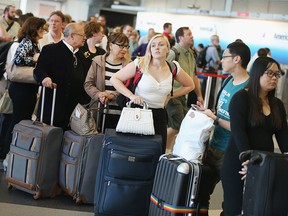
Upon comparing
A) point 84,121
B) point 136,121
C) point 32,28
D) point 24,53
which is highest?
point 32,28

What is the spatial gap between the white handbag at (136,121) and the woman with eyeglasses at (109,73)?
66 cm

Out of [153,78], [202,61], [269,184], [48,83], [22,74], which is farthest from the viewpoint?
[202,61]

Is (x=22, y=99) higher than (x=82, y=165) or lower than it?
higher

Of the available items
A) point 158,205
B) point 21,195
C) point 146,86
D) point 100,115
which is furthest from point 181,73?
point 21,195

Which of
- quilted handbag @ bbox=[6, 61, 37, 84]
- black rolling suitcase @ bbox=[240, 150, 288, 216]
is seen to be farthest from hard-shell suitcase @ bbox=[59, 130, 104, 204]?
black rolling suitcase @ bbox=[240, 150, 288, 216]

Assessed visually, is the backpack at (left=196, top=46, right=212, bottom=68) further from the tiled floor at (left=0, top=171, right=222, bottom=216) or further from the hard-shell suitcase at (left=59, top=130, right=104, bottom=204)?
the hard-shell suitcase at (left=59, top=130, right=104, bottom=204)

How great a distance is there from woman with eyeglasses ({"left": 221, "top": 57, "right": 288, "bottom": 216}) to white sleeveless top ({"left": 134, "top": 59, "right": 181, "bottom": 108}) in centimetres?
112

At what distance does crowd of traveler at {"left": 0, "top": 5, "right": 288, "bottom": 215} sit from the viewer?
3572mm

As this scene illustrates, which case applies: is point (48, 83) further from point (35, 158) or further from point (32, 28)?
point (32, 28)

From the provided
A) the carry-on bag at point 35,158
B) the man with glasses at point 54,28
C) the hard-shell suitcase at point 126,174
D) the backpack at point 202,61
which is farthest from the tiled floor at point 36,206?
the backpack at point 202,61

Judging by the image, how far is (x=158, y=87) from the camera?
15.1 ft

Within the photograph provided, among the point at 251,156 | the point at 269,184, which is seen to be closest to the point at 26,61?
the point at 251,156

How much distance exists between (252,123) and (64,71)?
7.32ft

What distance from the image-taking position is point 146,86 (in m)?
4.59
